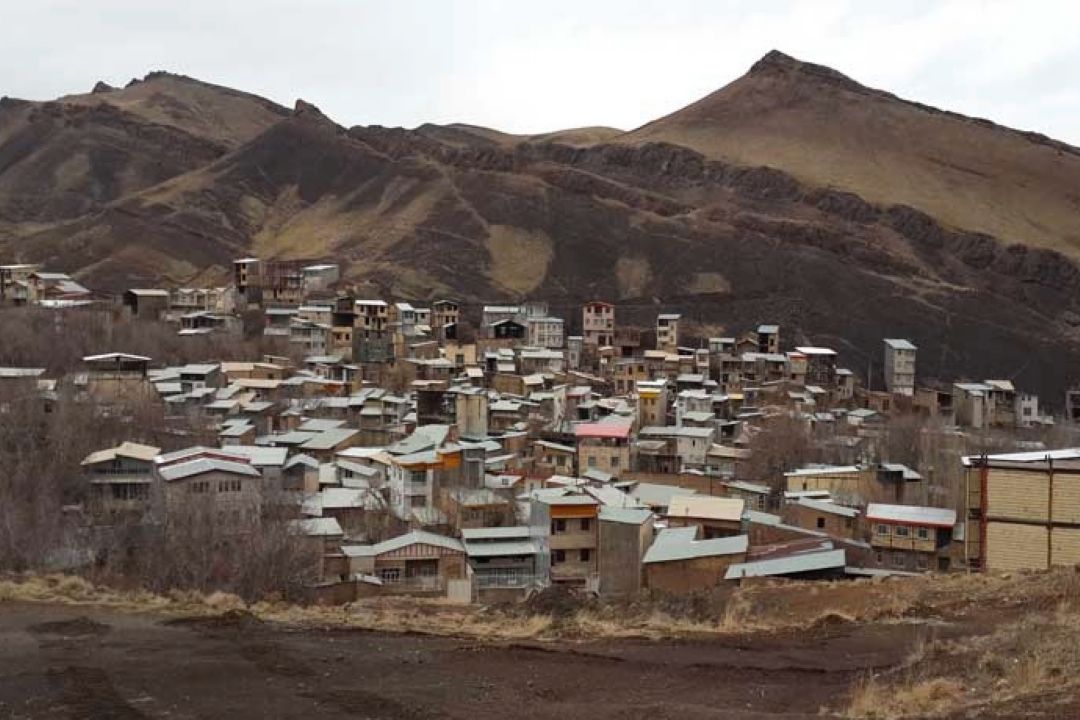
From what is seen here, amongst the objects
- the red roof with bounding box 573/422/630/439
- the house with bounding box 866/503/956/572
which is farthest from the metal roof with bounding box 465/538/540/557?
the red roof with bounding box 573/422/630/439

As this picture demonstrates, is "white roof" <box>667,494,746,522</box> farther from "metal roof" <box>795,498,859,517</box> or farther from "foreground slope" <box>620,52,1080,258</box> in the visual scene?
"foreground slope" <box>620,52,1080,258</box>

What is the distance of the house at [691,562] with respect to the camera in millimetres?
19406

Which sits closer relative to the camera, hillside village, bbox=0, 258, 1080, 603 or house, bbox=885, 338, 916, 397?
hillside village, bbox=0, 258, 1080, 603

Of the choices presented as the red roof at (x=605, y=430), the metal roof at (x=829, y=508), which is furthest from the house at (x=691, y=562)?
the red roof at (x=605, y=430)

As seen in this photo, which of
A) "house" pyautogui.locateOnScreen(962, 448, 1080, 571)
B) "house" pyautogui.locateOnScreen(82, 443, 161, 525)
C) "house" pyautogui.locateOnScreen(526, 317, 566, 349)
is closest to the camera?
"house" pyautogui.locateOnScreen(962, 448, 1080, 571)

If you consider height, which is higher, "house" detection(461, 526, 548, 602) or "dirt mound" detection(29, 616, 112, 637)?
"dirt mound" detection(29, 616, 112, 637)

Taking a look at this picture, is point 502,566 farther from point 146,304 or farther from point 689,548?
point 146,304

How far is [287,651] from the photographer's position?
31.3ft

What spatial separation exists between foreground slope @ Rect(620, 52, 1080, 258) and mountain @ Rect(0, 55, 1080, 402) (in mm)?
728

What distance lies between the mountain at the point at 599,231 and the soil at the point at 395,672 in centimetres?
5152

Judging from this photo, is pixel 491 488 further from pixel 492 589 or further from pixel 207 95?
pixel 207 95

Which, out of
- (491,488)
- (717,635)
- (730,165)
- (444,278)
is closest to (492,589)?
(491,488)

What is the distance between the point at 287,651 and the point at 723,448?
27524 millimetres

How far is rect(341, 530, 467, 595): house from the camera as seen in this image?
20828mm
